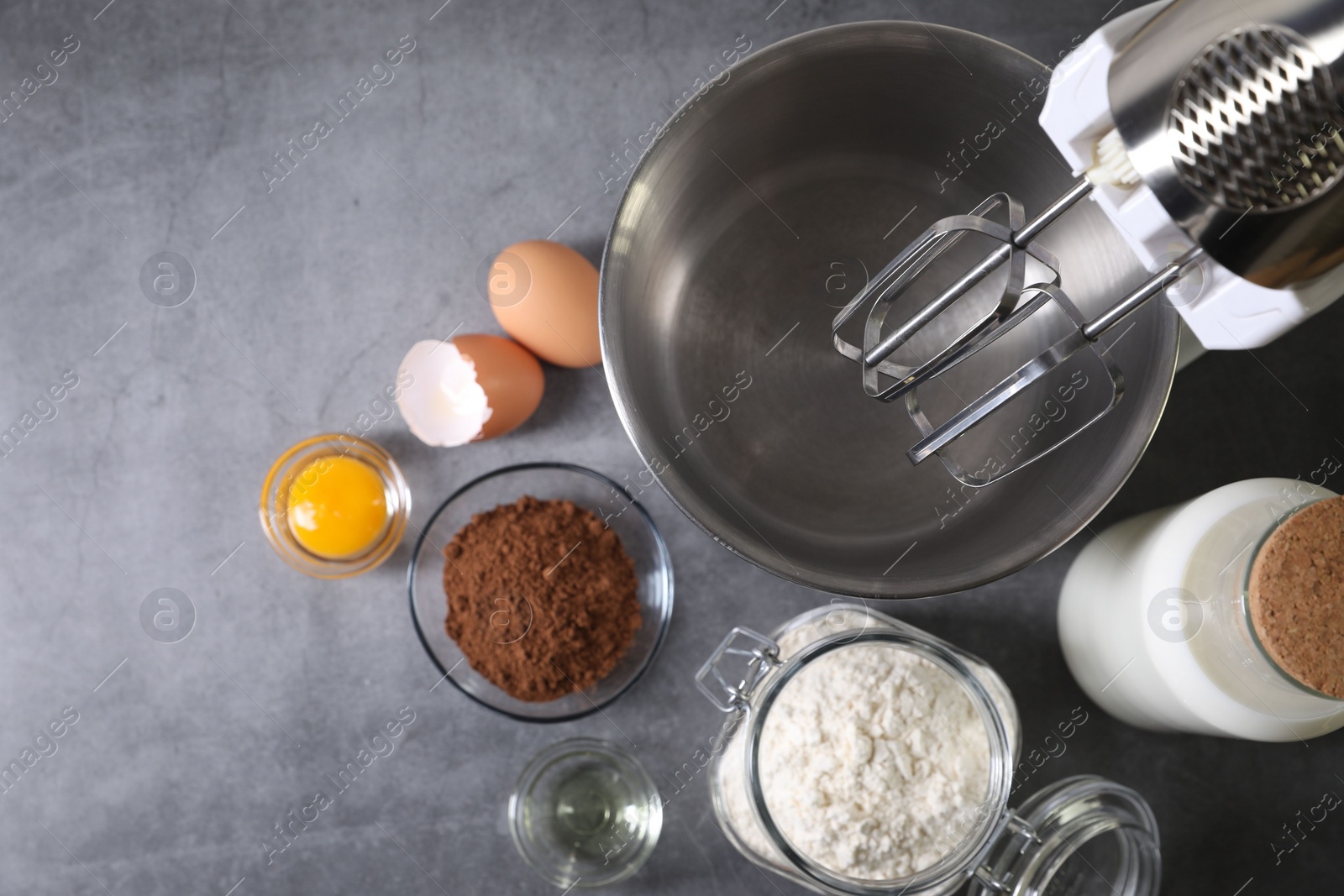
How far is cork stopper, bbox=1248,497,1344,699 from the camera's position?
1.89 feet

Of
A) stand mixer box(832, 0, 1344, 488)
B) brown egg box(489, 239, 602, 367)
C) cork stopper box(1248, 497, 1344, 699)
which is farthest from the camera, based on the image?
brown egg box(489, 239, 602, 367)

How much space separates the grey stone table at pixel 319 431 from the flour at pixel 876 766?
181 mm

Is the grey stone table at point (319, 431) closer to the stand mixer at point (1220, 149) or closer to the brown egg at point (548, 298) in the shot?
the brown egg at point (548, 298)

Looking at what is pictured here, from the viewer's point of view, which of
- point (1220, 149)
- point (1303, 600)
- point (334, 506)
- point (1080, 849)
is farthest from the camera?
point (334, 506)

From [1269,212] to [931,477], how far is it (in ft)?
1.19

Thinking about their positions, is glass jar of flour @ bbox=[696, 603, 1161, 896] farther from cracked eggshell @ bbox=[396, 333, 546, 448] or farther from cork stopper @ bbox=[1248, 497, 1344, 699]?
cracked eggshell @ bbox=[396, 333, 546, 448]

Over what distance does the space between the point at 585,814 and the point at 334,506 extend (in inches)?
15.5

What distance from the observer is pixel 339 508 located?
847 mm

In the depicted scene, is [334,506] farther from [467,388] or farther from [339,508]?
[467,388]

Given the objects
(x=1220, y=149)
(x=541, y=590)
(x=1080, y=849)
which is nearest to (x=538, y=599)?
(x=541, y=590)

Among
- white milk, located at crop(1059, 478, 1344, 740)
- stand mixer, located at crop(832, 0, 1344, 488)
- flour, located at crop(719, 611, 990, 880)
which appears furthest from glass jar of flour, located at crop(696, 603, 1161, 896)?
stand mixer, located at crop(832, 0, 1344, 488)

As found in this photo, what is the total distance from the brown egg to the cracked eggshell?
30mm

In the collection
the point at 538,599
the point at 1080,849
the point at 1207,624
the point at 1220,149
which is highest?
the point at 1220,149

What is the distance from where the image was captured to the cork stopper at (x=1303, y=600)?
0.57 m
